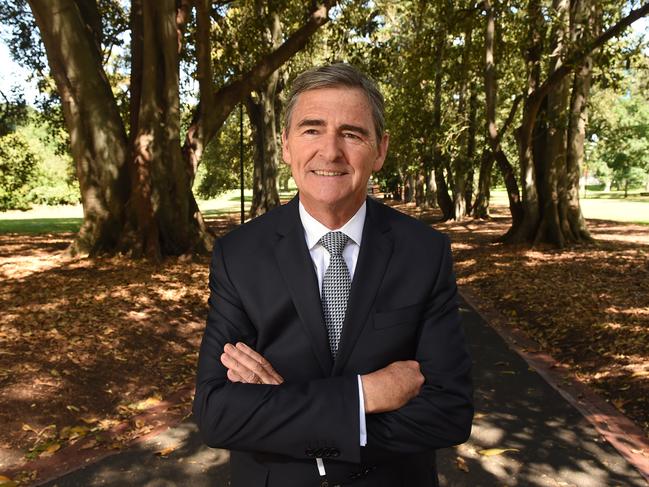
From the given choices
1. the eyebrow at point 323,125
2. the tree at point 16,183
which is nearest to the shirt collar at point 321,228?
the eyebrow at point 323,125

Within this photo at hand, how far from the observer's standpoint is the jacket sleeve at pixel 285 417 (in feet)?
6.15

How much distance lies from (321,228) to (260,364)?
1.87 ft

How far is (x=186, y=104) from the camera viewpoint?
930 inches

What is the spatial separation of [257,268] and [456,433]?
0.97m

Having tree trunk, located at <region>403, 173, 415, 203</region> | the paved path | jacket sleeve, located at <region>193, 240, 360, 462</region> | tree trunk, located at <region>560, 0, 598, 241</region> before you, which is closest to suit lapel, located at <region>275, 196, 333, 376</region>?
jacket sleeve, located at <region>193, 240, 360, 462</region>

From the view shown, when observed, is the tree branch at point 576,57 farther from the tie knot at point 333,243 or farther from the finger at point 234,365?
the finger at point 234,365

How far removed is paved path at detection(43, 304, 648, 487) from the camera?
13.6 feet

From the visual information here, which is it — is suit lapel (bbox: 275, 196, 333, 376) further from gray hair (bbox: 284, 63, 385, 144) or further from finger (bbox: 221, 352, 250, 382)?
gray hair (bbox: 284, 63, 385, 144)

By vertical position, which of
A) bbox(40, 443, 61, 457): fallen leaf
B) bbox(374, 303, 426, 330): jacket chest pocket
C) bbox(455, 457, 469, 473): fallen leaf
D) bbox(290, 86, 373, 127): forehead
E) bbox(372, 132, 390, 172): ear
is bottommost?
bbox(455, 457, 469, 473): fallen leaf

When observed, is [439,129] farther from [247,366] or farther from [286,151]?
[247,366]

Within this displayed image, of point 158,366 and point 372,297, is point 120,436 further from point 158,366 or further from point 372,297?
point 372,297

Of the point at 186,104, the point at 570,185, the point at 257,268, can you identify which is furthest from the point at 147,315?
the point at 186,104

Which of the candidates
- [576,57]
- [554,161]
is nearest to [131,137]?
[576,57]

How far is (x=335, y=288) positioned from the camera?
2080 mm
